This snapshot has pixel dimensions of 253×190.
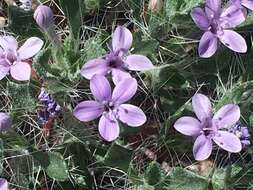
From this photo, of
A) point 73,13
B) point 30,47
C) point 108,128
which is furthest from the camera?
point 73,13

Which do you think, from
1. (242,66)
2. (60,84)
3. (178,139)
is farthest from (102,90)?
(242,66)

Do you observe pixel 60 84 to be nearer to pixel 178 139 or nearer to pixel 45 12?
pixel 45 12

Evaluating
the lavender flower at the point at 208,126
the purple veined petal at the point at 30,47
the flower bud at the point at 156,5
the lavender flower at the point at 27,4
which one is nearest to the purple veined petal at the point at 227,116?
the lavender flower at the point at 208,126

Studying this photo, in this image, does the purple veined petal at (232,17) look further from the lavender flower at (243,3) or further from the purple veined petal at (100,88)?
the purple veined petal at (100,88)

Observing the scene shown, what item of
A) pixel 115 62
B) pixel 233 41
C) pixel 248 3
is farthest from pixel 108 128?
pixel 248 3

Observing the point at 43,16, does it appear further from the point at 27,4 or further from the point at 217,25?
the point at 217,25

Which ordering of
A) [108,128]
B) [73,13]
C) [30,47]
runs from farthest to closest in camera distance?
[73,13] < [30,47] < [108,128]

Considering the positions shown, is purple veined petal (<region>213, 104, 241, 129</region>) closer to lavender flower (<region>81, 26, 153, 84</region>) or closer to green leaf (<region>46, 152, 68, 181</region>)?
lavender flower (<region>81, 26, 153, 84</region>)
